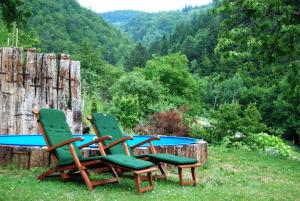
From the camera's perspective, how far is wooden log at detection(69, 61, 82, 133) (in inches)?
458

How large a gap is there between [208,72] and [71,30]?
1812 cm

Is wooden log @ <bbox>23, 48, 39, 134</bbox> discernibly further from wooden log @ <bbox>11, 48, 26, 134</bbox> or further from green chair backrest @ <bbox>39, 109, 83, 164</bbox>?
green chair backrest @ <bbox>39, 109, 83, 164</bbox>

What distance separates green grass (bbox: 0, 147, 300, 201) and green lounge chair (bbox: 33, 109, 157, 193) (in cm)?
14

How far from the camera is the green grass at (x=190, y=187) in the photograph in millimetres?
5719

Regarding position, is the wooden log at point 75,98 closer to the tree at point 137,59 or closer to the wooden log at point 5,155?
the wooden log at point 5,155

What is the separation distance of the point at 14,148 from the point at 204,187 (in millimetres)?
3136

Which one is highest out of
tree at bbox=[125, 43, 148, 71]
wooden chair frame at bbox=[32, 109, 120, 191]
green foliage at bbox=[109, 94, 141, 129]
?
wooden chair frame at bbox=[32, 109, 120, 191]

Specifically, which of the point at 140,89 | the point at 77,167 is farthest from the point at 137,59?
the point at 77,167

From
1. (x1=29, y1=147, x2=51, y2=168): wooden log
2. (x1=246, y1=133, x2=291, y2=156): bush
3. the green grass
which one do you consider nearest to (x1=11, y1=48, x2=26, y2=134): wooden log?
(x1=29, y1=147, x2=51, y2=168): wooden log

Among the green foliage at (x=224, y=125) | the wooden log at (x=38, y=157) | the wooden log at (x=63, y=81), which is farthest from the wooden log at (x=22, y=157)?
the green foliage at (x=224, y=125)

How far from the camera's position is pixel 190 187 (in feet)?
22.1

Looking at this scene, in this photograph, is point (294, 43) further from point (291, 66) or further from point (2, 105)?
point (2, 105)

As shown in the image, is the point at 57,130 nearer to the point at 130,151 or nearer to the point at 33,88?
the point at 130,151

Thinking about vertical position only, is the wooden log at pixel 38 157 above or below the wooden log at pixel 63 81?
below
